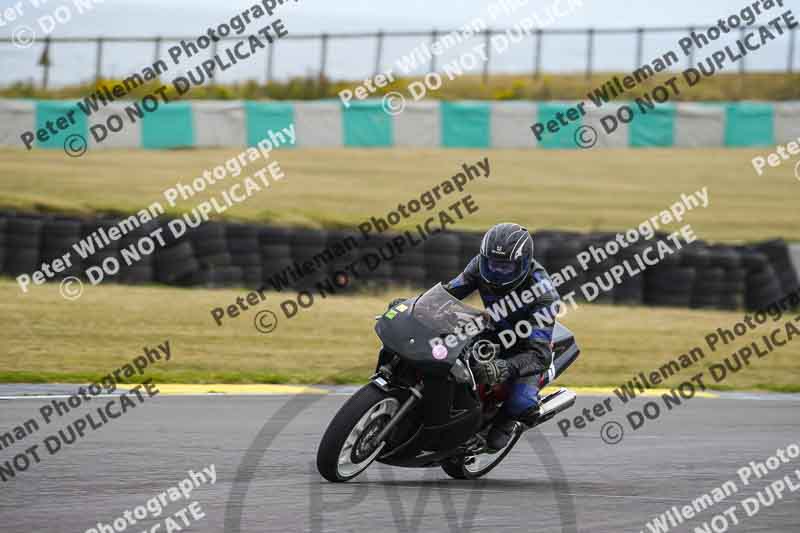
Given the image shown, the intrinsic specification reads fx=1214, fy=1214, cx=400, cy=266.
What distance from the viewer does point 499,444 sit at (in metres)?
7.64

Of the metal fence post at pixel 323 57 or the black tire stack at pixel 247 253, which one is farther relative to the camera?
the metal fence post at pixel 323 57

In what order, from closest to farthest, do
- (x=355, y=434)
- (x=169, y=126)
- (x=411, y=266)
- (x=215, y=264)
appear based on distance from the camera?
(x=355, y=434), (x=215, y=264), (x=411, y=266), (x=169, y=126)

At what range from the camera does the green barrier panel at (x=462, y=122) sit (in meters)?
30.8

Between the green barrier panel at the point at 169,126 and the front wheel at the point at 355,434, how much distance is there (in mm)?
23591

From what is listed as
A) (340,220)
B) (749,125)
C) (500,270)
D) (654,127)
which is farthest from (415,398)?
(749,125)

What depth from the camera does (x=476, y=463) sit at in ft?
25.8

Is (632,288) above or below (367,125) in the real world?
below

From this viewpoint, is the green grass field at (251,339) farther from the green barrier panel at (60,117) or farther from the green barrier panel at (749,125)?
the green barrier panel at (749,125)

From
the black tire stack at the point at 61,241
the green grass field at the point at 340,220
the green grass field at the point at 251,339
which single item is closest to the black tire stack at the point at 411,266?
the green grass field at the point at 251,339

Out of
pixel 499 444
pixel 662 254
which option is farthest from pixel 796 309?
pixel 499 444

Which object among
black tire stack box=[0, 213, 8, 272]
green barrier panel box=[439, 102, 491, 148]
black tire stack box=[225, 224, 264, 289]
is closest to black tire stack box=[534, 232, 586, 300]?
black tire stack box=[225, 224, 264, 289]

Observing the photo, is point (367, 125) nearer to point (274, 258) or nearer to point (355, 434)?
point (274, 258)

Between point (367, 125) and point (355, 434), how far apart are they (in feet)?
80.3

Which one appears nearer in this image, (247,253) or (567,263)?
(567,263)
